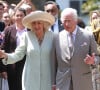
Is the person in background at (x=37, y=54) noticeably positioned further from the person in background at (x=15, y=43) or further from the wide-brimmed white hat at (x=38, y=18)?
the person in background at (x=15, y=43)

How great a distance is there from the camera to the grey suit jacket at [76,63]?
7.50m

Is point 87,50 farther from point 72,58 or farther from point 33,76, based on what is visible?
point 33,76

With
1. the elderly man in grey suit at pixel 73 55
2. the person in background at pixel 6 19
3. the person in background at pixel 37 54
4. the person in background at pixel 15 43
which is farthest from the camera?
the person in background at pixel 6 19

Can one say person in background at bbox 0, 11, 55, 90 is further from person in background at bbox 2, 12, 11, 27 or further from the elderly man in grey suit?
person in background at bbox 2, 12, 11, 27

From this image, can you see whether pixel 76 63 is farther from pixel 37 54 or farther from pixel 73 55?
pixel 37 54

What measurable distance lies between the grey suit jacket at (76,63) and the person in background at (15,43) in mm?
1271

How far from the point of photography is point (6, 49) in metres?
8.81

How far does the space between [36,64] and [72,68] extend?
1.93 feet

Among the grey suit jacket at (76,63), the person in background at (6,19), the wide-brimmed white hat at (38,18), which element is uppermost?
the wide-brimmed white hat at (38,18)

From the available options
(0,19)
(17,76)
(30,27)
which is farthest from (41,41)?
(0,19)

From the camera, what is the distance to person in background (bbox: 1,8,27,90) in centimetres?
873

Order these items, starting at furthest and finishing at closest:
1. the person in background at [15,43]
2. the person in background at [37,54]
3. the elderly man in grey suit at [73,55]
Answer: the person in background at [15,43] → the person in background at [37,54] → the elderly man in grey suit at [73,55]

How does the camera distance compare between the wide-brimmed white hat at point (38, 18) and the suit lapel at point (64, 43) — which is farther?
the wide-brimmed white hat at point (38, 18)

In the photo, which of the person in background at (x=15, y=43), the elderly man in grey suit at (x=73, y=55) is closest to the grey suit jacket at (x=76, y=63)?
the elderly man in grey suit at (x=73, y=55)
